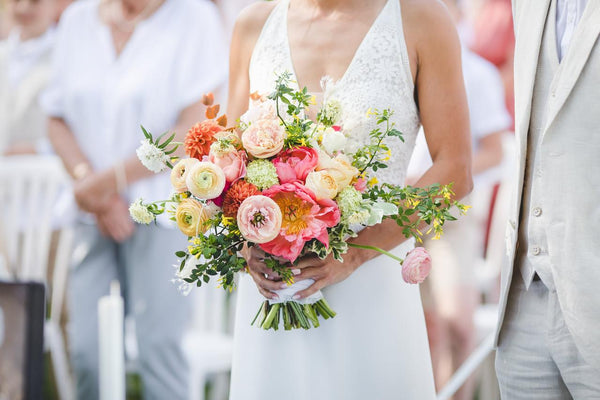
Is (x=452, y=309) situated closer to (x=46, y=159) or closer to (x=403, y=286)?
(x=403, y=286)

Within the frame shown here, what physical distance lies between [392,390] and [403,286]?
11.2 inches

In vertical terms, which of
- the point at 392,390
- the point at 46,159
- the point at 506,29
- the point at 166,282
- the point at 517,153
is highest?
the point at 506,29

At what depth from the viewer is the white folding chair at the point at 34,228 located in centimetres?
442

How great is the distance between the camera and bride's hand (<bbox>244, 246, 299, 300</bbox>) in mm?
2086

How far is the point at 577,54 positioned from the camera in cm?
189

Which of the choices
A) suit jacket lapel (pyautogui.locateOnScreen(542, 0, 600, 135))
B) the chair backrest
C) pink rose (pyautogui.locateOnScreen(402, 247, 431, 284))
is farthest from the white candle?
the chair backrest

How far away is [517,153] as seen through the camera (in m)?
2.10

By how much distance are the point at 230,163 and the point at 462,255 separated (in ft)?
7.37

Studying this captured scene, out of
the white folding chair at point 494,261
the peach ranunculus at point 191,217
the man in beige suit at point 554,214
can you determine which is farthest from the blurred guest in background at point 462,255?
the peach ranunculus at point 191,217

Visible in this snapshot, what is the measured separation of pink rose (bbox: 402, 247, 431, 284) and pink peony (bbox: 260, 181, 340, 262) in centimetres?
19

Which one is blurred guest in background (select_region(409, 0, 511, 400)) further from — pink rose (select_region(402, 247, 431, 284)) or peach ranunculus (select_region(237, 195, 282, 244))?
peach ranunculus (select_region(237, 195, 282, 244))

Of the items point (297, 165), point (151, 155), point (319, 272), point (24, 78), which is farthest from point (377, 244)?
point (24, 78)

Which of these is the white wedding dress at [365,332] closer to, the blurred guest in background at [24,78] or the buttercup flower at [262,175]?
the buttercup flower at [262,175]

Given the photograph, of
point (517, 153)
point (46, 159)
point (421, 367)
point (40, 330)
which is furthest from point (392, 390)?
point (46, 159)
